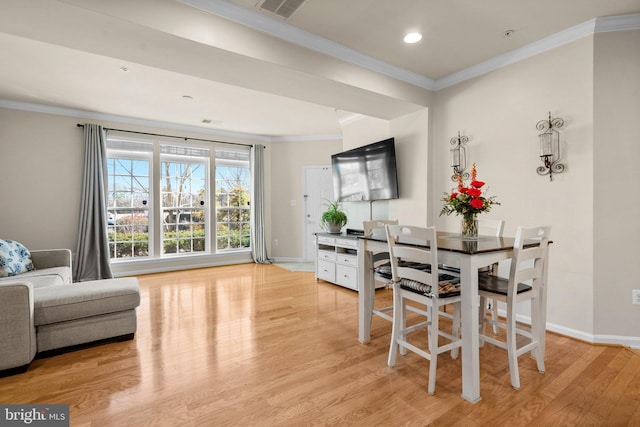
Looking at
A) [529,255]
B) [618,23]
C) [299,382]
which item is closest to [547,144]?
[618,23]

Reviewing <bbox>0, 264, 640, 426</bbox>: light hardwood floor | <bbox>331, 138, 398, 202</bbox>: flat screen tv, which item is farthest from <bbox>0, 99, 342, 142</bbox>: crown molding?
<bbox>0, 264, 640, 426</bbox>: light hardwood floor

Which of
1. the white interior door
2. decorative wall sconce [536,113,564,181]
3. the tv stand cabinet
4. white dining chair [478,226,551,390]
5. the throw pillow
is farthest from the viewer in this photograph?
the white interior door

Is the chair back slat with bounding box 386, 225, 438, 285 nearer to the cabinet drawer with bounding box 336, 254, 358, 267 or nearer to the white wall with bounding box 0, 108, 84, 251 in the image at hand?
the cabinet drawer with bounding box 336, 254, 358, 267

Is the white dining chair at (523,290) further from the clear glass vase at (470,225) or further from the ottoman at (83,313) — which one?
the ottoman at (83,313)

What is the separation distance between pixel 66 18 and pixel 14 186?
3.72 metres

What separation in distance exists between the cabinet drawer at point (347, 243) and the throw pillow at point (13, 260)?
3640mm

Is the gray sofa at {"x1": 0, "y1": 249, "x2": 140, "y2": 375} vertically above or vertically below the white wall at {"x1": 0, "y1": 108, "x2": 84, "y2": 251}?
below

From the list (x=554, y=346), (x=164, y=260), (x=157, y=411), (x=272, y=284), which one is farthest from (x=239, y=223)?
(x=554, y=346)

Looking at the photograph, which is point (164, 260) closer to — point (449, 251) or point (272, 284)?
point (272, 284)

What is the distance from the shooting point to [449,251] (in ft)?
Answer: 6.11

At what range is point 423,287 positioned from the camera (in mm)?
1976

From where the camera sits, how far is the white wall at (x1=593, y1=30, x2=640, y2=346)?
2.43 meters

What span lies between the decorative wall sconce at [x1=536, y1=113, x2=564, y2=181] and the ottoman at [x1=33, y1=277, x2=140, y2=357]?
3811 mm

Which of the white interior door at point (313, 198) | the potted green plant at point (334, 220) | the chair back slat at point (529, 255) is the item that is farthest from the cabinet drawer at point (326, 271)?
the chair back slat at point (529, 255)
